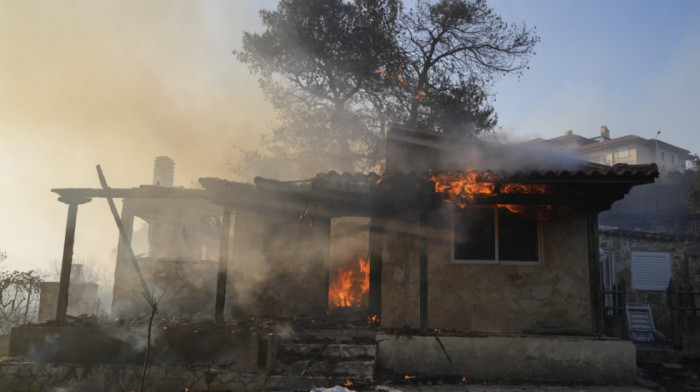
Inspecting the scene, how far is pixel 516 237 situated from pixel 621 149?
156ft

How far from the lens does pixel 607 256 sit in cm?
1688

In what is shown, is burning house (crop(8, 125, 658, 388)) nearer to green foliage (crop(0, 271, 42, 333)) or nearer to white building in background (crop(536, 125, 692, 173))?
green foliage (crop(0, 271, 42, 333))

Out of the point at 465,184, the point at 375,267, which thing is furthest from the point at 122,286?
the point at 465,184

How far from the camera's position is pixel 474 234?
9.74m

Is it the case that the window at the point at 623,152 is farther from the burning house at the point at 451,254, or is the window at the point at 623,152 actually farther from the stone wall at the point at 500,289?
the stone wall at the point at 500,289

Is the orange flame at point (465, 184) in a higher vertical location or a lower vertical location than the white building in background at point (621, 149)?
lower

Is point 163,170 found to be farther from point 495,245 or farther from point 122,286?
point 495,245

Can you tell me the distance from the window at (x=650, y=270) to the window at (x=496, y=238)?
11.0m

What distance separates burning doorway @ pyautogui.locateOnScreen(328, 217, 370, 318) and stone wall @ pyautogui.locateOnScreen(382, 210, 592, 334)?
7.54ft

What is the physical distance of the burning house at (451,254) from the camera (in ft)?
27.2

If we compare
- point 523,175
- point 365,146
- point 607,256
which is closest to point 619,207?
point 607,256

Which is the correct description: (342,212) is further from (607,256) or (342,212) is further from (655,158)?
(655,158)

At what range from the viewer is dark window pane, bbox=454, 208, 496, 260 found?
31.6 feet

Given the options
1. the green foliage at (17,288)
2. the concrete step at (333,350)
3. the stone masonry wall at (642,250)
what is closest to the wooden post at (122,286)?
the green foliage at (17,288)
